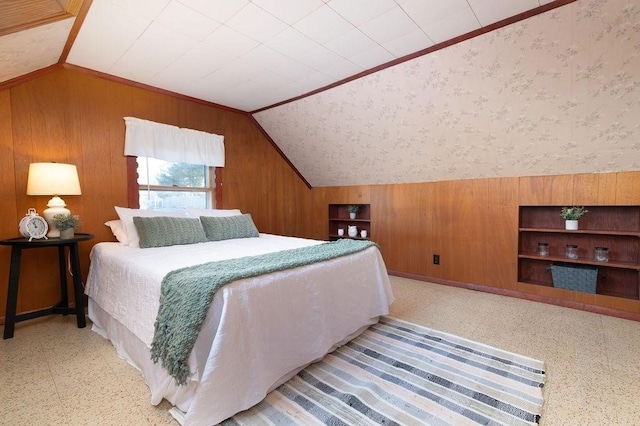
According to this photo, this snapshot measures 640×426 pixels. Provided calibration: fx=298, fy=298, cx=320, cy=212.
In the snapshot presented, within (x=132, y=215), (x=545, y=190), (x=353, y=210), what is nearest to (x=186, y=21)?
(x=132, y=215)

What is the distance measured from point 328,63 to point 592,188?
8.53ft

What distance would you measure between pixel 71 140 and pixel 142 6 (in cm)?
157

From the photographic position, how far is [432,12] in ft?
6.40

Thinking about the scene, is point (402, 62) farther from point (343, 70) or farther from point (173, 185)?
point (173, 185)

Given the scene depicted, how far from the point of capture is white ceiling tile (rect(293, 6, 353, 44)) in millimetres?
1968

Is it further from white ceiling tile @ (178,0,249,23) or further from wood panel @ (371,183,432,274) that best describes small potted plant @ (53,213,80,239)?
wood panel @ (371,183,432,274)

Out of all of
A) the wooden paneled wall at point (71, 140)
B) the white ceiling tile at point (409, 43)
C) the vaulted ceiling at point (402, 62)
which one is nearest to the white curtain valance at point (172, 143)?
the wooden paneled wall at point (71, 140)

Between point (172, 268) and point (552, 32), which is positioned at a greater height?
point (552, 32)

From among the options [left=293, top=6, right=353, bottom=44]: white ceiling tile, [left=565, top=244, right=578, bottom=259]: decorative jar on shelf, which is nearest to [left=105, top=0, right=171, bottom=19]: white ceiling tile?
[left=293, top=6, right=353, bottom=44]: white ceiling tile

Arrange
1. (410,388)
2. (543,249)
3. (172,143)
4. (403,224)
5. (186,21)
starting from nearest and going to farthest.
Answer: (410,388) < (186,21) < (543,249) < (172,143) < (403,224)

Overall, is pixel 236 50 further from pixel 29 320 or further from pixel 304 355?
pixel 29 320

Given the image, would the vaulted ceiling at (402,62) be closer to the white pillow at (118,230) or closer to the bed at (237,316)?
the white pillow at (118,230)

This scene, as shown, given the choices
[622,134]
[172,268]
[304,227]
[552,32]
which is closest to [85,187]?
[172,268]

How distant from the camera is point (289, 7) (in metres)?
1.89
